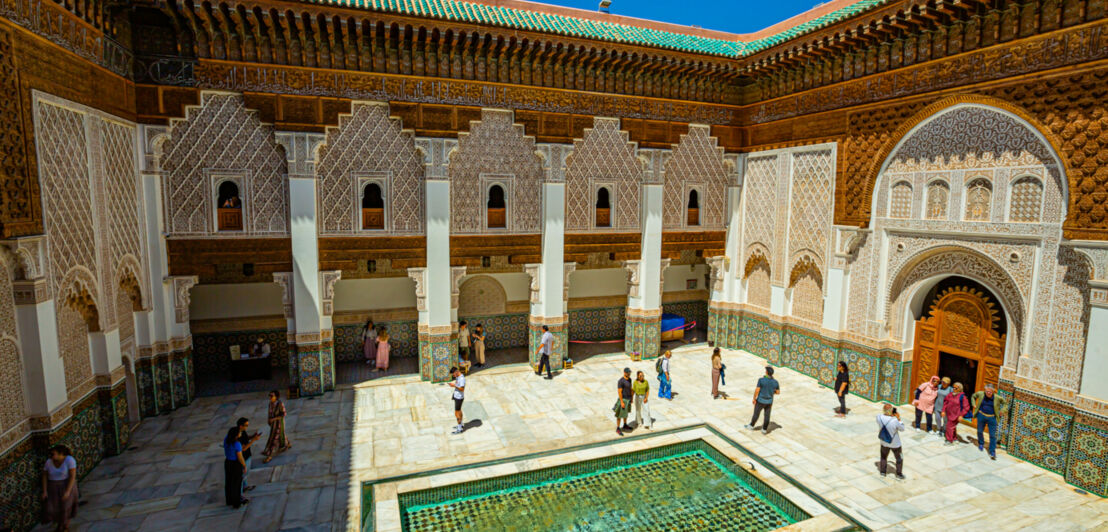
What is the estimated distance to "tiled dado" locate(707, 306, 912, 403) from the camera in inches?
316

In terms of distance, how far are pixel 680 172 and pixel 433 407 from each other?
237 inches

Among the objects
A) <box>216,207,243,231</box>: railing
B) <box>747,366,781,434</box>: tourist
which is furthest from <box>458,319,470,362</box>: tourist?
<box>747,366,781,434</box>: tourist

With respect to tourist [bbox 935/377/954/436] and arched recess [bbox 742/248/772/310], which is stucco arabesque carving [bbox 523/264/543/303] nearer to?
arched recess [bbox 742/248/772/310]

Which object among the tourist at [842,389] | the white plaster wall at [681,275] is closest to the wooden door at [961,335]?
the tourist at [842,389]

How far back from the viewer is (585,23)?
9531 millimetres

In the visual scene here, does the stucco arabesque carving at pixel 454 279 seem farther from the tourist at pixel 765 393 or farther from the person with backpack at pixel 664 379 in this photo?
the tourist at pixel 765 393

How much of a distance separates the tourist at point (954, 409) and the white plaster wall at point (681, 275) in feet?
19.6

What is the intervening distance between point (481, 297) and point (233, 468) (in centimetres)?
593

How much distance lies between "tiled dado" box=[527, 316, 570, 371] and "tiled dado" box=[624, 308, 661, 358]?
4.58 ft

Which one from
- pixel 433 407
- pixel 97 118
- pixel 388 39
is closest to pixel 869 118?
pixel 388 39

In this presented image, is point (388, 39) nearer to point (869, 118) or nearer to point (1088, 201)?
point (869, 118)

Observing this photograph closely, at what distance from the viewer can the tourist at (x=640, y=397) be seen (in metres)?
7.05

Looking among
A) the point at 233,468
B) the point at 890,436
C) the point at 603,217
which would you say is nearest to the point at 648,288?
the point at 603,217

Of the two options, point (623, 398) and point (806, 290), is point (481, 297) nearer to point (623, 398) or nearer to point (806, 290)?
point (623, 398)
